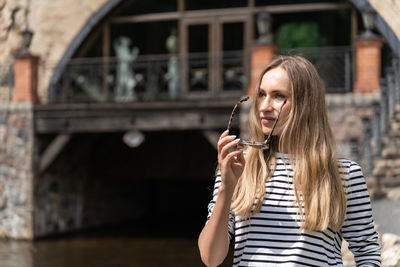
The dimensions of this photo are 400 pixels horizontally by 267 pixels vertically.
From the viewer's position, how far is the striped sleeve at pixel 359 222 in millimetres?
1922

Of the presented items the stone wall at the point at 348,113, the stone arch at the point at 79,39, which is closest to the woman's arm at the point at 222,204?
the stone wall at the point at 348,113

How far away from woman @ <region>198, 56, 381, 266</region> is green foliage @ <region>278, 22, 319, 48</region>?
1177 centimetres

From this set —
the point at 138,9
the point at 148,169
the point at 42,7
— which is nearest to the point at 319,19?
the point at 138,9

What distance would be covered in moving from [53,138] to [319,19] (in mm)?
5765

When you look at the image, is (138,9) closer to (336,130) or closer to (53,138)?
(53,138)

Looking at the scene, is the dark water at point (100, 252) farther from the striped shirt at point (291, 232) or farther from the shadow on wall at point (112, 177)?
the striped shirt at point (291, 232)

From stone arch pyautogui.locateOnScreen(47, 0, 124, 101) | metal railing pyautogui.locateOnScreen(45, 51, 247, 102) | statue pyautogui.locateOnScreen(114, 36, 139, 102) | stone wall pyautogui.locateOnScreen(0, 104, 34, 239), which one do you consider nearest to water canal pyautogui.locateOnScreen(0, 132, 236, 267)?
stone wall pyautogui.locateOnScreen(0, 104, 34, 239)

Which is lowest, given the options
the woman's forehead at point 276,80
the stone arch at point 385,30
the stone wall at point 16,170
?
the stone wall at point 16,170

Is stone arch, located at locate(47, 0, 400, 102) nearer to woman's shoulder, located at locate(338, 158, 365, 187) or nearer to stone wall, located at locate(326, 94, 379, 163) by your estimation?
stone wall, located at locate(326, 94, 379, 163)

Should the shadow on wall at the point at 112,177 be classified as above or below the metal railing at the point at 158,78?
below

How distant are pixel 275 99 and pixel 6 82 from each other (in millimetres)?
11504

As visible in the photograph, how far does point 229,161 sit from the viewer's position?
1.75 meters

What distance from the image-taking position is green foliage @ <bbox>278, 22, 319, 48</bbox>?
44.5 feet

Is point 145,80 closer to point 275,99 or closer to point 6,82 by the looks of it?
point 6,82
